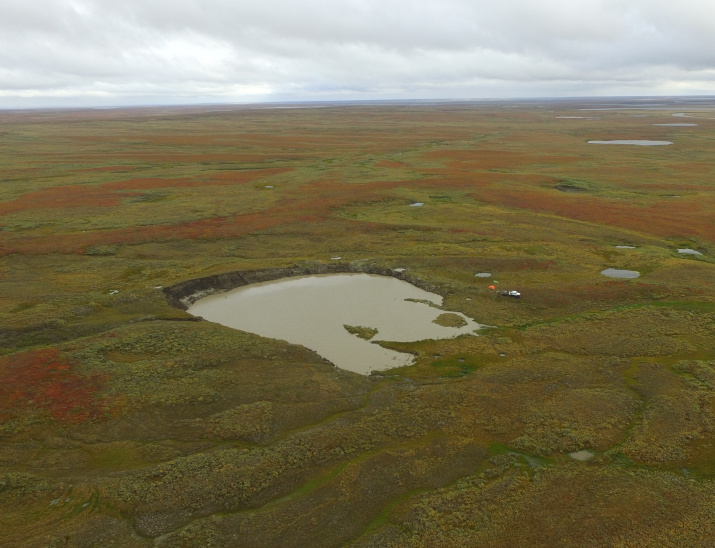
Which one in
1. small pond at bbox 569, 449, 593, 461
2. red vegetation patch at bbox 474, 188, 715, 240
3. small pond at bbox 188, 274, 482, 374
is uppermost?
red vegetation patch at bbox 474, 188, 715, 240

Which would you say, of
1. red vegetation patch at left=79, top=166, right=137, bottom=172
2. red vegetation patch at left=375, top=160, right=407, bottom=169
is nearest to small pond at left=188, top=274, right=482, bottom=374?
red vegetation patch at left=375, top=160, right=407, bottom=169

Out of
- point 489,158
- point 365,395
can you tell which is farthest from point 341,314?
point 489,158

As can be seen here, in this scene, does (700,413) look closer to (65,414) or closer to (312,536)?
(312,536)

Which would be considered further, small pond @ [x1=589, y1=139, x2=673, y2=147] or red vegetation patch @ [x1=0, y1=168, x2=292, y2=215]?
small pond @ [x1=589, y1=139, x2=673, y2=147]

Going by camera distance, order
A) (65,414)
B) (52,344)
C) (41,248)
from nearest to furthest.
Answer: (65,414), (52,344), (41,248)

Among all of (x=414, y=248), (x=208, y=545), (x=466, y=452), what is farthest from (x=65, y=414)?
(x=414, y=248)

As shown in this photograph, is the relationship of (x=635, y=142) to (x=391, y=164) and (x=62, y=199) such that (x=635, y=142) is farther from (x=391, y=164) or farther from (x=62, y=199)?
(x=62, y=199)

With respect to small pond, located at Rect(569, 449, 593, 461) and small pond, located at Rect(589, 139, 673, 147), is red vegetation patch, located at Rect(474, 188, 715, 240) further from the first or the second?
small pond, located at Rect(589, 139, 673, 147)
